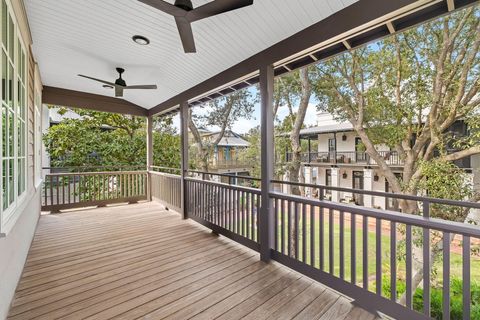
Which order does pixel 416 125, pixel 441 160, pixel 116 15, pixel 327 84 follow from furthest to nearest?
1. pixel 327 84
2. pixel 416 125
3. pixel 441 160
4. pixel 116 15

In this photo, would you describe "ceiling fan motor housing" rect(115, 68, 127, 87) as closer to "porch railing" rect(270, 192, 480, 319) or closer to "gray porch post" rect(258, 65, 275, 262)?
"gray porch post" rect(258, 65, 275, 262)

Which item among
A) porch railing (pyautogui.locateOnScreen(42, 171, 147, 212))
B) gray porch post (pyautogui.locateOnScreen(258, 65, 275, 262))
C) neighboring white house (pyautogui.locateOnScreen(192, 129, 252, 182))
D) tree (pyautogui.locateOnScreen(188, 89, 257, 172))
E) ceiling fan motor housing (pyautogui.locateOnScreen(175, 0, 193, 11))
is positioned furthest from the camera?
neighboring white house (pyautogui.locateOnScreen(192, 129, 252, 182))

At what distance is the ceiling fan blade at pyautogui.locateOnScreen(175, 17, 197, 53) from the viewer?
196cm

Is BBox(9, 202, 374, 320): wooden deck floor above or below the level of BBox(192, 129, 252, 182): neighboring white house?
below

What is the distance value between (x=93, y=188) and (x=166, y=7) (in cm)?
560

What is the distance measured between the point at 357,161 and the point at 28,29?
23.6ft

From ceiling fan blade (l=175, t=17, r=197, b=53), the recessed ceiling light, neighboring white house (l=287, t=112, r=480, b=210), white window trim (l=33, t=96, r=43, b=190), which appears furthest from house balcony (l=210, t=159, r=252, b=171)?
ceiling fan blade (l=175, t=17, r=197, b=53)

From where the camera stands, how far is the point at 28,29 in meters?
2.80

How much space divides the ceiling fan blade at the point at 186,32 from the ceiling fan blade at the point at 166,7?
0.27 ft

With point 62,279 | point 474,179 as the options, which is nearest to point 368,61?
point 474,179

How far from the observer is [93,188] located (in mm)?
5941

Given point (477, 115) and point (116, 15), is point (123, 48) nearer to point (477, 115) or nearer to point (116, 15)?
point (116, 15)

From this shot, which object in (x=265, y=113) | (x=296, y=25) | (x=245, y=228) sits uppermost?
(x=296, y=25)

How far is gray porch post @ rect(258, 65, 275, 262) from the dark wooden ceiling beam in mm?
4448
